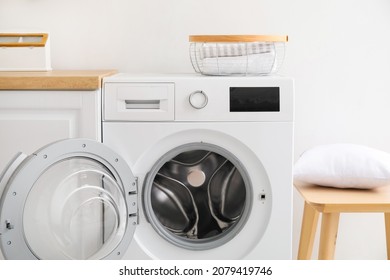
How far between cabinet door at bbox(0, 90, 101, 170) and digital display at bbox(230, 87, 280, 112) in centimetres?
50

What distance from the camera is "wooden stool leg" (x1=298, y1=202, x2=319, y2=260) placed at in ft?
8.66

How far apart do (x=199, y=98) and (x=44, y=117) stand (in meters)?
0.57

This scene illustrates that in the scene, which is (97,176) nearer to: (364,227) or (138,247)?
(138,247)

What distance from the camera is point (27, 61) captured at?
8.88ft

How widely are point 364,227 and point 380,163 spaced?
71 centimetres

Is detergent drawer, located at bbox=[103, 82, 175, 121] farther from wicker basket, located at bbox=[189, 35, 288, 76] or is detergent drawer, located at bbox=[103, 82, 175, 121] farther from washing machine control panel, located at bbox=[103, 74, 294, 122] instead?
wicker basket, located at bbox=[189, 35, 288, 76]

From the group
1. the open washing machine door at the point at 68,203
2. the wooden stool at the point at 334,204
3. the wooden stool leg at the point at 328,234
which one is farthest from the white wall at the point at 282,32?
the open washing machine door at the point at 68,203

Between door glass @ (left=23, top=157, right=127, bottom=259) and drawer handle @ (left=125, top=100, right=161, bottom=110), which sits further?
drawer handle @ (left=125, top=100, right=161, bottom=110)

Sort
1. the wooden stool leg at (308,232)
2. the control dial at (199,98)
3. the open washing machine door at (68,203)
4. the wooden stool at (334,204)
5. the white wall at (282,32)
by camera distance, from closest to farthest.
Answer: the open washing machine door at (68,203)
the wooden stool at (334,204)
the control dial at (199,98)
the wooden stool leg at (308,232)
the white wall at (282,32)

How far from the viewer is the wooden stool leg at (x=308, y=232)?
2.64m

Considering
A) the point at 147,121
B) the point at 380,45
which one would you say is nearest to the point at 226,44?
the point at 147,121

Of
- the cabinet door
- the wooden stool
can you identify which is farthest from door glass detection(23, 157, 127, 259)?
the wooden stool

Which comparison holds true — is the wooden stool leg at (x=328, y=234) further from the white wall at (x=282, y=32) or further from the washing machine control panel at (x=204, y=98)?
the white wall at (x=282, y=32)

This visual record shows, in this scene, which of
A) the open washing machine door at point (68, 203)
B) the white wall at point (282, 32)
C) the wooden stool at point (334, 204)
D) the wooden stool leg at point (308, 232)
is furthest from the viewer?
the white wall at point (282, 32)
